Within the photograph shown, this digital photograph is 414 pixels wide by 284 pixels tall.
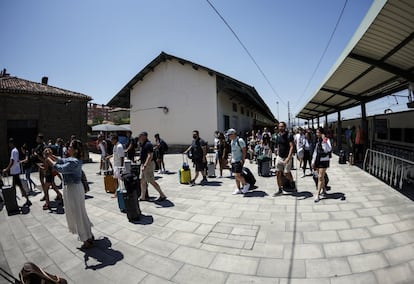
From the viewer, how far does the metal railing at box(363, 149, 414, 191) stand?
21.1 feet

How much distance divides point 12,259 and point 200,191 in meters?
4.43

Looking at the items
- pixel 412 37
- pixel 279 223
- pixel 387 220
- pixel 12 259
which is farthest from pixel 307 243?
pixel 12 259

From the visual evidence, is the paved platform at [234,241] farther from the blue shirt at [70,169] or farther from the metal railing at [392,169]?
the blue shirt at [70,169]

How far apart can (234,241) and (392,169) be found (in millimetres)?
5721

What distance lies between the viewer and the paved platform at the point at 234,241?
3.05 m

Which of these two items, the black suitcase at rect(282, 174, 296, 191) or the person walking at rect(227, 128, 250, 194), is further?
the black suitcase at rect(282, 174, 296, 191)

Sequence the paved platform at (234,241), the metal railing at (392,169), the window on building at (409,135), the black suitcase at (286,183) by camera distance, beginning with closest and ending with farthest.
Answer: the paved platform at (234,241) → the metal railing at (392,169) → the black suitcase at (286,183) → the window on building at (409,135)

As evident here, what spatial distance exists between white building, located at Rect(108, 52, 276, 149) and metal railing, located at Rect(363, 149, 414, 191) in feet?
33.6

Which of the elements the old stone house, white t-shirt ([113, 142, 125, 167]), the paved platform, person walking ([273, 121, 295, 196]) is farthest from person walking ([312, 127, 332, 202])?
the old stone house

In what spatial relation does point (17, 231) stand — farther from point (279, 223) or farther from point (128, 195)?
point (279, 223)

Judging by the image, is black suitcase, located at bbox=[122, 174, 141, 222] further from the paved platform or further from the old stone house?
the old stone house

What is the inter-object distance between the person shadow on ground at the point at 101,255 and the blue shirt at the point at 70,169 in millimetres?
1159

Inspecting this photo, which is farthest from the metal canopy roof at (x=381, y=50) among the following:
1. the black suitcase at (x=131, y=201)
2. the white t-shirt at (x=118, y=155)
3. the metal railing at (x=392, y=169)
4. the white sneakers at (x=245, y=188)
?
the white t-shirt at (x=118, y=155)

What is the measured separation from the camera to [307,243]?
3682 mm
